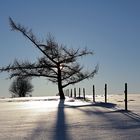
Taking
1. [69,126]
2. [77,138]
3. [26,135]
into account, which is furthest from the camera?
[69,126]

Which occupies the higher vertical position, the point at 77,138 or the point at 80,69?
the point at 80,69

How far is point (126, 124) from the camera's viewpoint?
9562 millimetres

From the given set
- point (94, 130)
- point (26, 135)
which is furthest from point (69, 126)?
point (26, 135)

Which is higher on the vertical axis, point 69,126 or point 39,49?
point 39,49

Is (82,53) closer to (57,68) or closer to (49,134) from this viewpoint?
(57,68)

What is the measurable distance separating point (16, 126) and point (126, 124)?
2.59 metres

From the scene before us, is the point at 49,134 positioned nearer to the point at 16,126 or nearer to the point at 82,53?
the point at 16,126

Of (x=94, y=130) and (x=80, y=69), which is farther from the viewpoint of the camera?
(x=80, y=69)

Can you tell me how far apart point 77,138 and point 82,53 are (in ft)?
76.3

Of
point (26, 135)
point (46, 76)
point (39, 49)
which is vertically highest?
point (39, 49)

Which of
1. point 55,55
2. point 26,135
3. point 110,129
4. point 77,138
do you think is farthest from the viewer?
point 55,55

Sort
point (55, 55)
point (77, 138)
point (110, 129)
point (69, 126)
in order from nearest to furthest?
point (77, 138)
point (110, 129)
point (69, 126)
point (55, 55)

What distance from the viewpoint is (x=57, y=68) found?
29.8 meters

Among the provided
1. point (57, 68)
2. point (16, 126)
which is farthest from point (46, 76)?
point (16, 126)
